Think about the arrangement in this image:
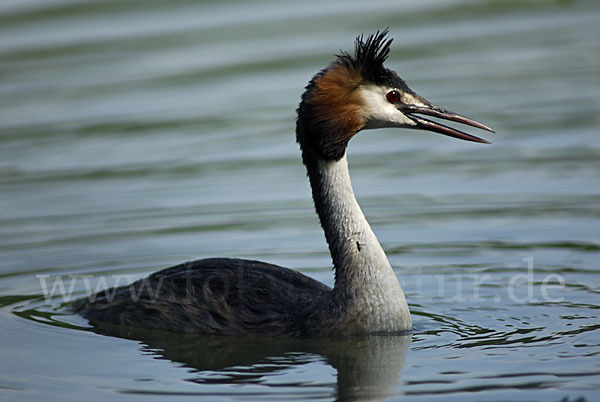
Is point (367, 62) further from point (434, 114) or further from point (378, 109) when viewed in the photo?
point (434, 114)

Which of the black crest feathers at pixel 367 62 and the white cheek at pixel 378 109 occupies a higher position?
the black crest feathers at pixel 367 62

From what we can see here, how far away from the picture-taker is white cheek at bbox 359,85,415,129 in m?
8.28

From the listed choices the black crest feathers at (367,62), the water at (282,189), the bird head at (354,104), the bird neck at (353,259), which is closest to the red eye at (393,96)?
the bird head at (354,104)

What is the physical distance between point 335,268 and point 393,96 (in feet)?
4.20

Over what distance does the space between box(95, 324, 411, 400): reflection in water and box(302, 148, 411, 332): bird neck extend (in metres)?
0.17

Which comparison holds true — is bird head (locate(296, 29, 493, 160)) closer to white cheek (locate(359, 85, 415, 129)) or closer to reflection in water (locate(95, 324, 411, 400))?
white cheek (locate(359, 85, 415, 129))

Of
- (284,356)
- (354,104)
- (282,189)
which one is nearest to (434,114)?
(354,104)

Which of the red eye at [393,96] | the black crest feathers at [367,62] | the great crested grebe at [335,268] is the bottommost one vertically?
the great crested grebe at [335,268]

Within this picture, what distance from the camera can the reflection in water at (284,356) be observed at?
24.4ft

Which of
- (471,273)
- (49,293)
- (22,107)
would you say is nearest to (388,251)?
(471,273)

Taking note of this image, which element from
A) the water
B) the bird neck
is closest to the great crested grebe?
the bird neck

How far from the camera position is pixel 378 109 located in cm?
831

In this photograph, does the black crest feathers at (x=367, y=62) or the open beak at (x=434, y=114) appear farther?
the open beak at (x=434, y=114)

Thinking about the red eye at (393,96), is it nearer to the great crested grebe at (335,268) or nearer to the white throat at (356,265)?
the great crested grebe at (335,268)
